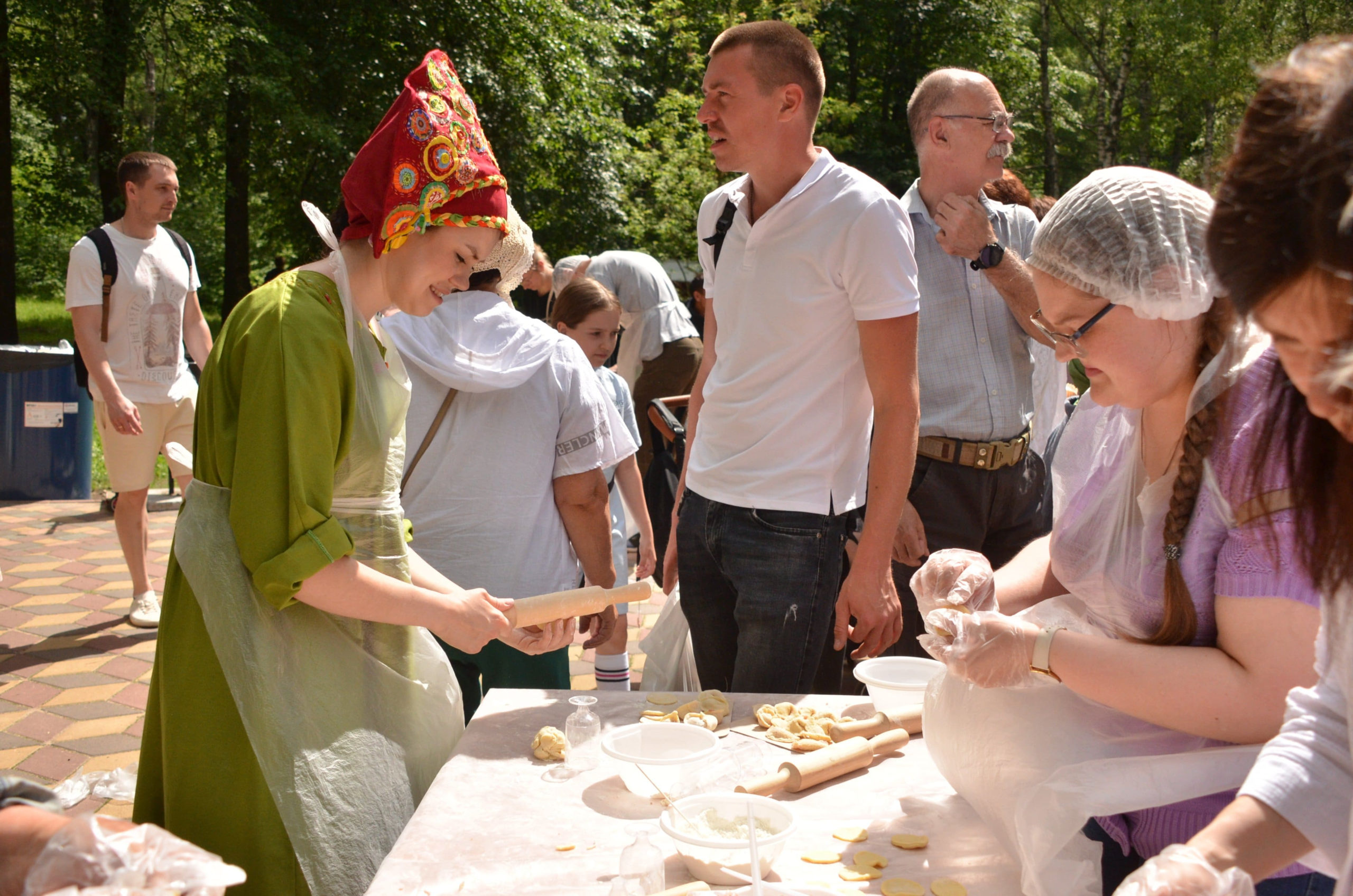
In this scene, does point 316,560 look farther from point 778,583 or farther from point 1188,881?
point 1188,881

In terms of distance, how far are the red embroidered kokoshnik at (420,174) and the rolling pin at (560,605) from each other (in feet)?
2.07

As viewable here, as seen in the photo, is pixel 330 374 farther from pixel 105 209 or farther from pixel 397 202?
pixel 105 209

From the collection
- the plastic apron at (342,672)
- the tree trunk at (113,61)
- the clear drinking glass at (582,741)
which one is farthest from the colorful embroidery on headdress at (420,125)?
the tree trunk at (113,61)

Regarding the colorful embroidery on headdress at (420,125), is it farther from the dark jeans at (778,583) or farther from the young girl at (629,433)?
the young girl at (629,433)

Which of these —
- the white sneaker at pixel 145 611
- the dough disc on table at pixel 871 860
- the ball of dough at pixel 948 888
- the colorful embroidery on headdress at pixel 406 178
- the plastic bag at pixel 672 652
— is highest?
the colorful embroidery on headdress at pixel 406 178

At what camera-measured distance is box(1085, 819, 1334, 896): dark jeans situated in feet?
4.07

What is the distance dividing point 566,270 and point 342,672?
12.9 ft

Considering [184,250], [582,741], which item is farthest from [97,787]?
[184,250]

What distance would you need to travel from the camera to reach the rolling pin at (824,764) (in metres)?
1.53

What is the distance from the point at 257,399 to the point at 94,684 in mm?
3068

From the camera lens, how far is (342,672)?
166 cm

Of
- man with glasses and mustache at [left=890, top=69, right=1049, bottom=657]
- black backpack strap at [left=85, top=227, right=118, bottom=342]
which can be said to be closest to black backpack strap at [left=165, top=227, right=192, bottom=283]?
black backpack strap at [left=85, top=227, right=118, bottom=342]

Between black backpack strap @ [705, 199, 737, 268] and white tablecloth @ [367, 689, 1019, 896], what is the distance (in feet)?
3.95

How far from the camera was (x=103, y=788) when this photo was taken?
122 centimetres
